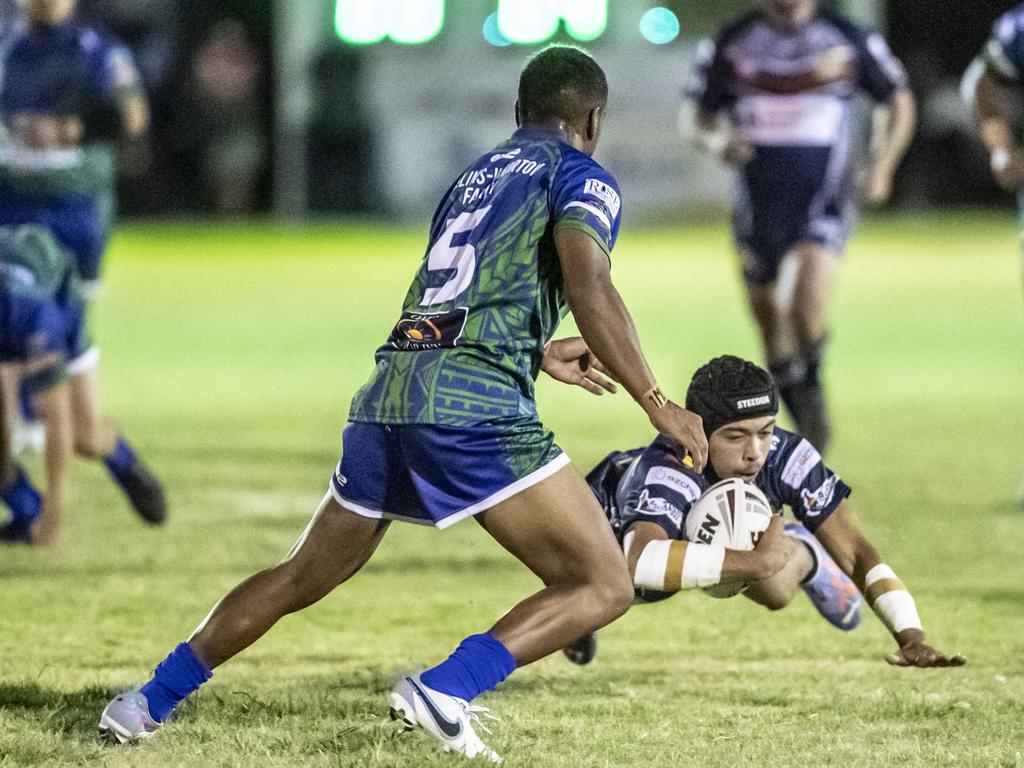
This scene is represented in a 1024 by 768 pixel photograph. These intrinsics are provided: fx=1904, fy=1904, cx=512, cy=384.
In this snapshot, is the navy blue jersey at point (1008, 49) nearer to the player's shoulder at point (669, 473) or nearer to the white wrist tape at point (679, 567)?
the player's shoulder at point (669, 473)

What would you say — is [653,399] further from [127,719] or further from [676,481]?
[127,719]

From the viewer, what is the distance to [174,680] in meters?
5.09

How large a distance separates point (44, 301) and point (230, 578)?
1.56m

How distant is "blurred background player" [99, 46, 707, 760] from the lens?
476 centimetres

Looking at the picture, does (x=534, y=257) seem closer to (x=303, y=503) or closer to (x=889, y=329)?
(x=303, y=503)

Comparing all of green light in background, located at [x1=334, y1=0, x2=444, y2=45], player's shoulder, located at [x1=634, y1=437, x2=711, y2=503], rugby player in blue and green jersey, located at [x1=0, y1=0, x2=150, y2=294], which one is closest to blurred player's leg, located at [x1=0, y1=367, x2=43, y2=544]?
rugby player in blue and green jersey, located at [x1=0, y1=0, x2=150, y2=294]

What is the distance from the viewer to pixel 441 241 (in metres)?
5.06

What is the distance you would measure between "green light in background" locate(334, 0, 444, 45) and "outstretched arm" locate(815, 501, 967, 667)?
21.8 meters

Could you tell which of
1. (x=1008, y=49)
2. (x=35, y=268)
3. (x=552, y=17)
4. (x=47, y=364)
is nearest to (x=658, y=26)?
(x=552, y=17)

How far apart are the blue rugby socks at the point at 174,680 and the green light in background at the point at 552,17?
71.4ft

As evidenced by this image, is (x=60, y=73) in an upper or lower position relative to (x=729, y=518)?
upper

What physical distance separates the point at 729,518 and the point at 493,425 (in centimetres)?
95

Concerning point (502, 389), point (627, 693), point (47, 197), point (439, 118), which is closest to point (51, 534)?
point (47, 197)

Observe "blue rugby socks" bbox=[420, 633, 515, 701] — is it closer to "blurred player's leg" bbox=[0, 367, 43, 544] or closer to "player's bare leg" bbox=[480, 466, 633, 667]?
"player's bare leg" bbox=[480, 466, 633, 667]
